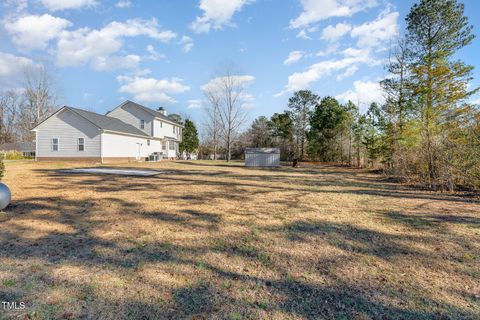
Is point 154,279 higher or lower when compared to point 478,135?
lower

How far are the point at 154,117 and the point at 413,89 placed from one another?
23344mm

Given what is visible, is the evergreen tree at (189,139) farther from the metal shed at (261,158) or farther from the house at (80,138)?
the metal shed at (261,158)

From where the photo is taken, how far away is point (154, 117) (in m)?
27.2

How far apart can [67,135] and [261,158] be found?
54.2 ft

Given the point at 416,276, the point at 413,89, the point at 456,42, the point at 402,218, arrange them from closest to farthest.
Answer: the point at 416,276 < the point at 402,218 < the point at 456,42 < the point at 413,89

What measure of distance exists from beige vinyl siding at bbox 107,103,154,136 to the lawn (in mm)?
22422

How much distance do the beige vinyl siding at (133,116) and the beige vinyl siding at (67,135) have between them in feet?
23.7

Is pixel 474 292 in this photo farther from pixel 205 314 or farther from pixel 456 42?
pixel 456 42

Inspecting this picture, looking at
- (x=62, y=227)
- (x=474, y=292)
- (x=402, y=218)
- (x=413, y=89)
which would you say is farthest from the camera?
(x=413, y=89)

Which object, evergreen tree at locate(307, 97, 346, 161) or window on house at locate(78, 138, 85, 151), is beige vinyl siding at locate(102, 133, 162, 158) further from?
evergreen tree at locate(307, 97, 346, 161)

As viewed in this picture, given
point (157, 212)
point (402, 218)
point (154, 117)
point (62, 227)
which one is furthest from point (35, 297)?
point (154, 117)

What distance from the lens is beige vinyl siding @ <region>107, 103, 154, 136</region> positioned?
1081 inches

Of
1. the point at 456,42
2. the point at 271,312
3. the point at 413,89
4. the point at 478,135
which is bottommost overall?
the point at 271,312

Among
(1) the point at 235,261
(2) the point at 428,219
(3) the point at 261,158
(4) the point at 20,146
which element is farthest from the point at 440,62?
(4) the point at 20,146
